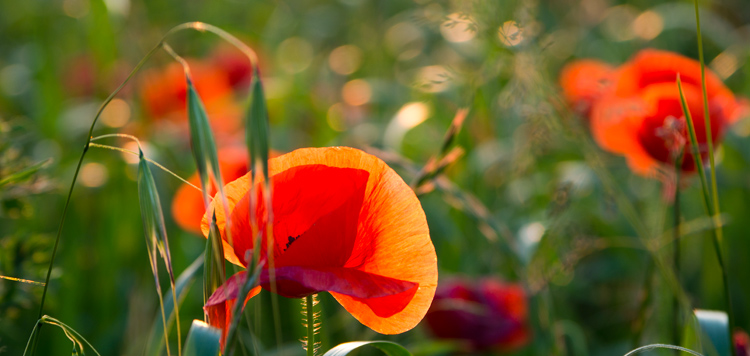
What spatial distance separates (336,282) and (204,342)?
99mm

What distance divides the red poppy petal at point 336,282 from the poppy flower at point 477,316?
0.49 meters

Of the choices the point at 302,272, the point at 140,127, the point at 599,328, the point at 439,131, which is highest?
the point at 302,272

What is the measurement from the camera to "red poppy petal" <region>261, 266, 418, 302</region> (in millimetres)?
396

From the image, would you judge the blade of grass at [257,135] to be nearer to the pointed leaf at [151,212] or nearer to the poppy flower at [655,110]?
the pointed leaf at [151,212]

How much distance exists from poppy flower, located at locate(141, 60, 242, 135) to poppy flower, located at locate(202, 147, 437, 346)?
139 centimetres

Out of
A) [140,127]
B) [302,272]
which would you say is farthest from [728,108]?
[140,127]

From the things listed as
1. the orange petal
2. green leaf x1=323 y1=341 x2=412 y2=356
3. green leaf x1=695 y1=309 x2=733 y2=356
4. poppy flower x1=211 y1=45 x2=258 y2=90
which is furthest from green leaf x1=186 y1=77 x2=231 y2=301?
poppy flower x1=211 y1=45 x2=258 y2=90

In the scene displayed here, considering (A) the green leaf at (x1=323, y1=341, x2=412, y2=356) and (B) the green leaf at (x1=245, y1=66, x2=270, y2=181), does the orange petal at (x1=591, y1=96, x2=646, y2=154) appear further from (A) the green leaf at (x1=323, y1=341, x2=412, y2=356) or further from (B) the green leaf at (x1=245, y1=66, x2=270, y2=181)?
(B) the green leaf at (x1=245, y1=66, x2=270, y2=181)

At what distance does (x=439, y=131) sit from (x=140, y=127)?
0.90 m

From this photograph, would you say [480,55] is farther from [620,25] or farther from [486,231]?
[486,231]

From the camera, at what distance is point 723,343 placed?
611mm

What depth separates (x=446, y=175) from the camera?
1428 millimetres

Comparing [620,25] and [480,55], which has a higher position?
[480,55]

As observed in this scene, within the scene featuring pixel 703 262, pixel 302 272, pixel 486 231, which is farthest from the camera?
pixel 703 262
